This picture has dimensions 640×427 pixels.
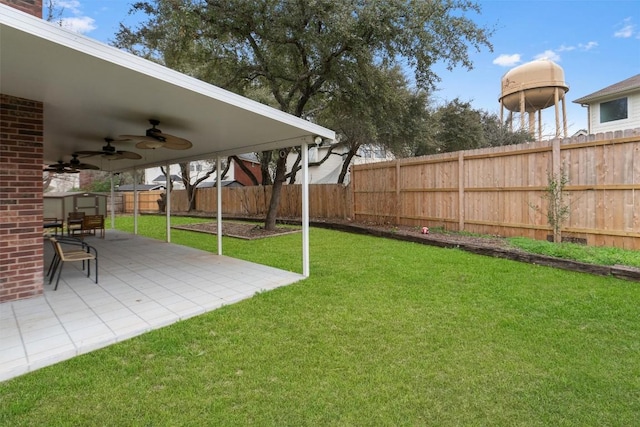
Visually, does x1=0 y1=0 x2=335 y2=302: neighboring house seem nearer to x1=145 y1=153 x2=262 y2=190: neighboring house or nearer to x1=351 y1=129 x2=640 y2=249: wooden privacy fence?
x1=351 y1=129 x2=640 y2=249: wooden privacy fence

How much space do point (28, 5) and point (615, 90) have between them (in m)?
19.4

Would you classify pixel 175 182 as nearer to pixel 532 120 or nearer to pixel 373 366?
pixel 532 120

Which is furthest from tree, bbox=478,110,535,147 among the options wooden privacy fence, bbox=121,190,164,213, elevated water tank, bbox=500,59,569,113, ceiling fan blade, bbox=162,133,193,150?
wooden privacy fence, bbox=121,190,164,213

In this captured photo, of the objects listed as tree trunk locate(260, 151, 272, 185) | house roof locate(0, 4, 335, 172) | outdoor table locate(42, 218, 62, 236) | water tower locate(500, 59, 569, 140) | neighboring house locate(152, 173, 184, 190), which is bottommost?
outdoor table locate(42, 218, 62, 236)

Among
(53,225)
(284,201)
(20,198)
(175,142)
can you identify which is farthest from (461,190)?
(53,225)

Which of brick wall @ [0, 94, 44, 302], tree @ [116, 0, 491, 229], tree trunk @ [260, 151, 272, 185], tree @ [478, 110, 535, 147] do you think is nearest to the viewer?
brick wall @ [0, 94, 44, 302]

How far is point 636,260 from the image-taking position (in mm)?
5062

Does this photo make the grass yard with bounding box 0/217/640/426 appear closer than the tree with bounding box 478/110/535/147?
Yes

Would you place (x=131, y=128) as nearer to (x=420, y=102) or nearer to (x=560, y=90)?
(x=420, y=102)

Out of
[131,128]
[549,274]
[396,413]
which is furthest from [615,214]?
[131,128]

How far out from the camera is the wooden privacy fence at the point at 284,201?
42.4 ft

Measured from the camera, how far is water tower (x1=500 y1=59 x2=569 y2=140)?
719 inches

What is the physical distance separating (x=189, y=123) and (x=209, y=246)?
14.1 feet

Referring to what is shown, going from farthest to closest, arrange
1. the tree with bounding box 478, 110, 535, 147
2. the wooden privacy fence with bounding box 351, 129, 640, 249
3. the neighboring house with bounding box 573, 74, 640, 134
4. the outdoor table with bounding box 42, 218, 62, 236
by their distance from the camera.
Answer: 1. the tree with bounding box 478, 110, 535, 147
2. the neighboring house with bounding box 573, 74, 640, 134
3. the outdoor table with bounding box 42, 218, 62, 236
4. the wooden privacy fence with bounding box 351, 129, 640, 249
